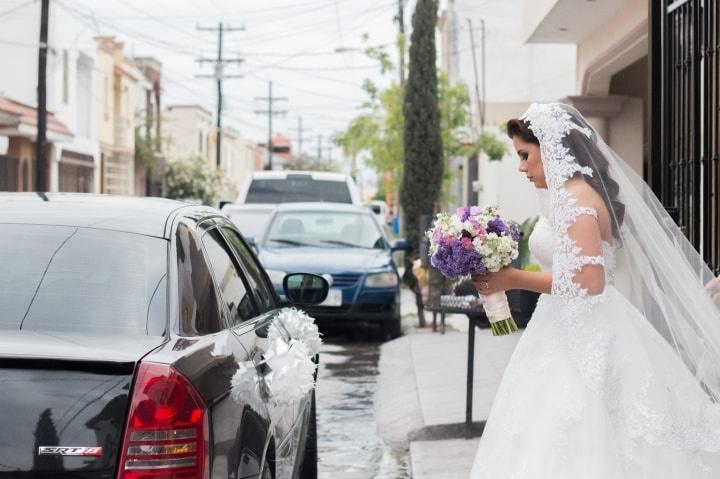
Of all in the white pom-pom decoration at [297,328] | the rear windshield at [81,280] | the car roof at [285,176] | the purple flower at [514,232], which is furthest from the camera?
the car roof at [285,176]

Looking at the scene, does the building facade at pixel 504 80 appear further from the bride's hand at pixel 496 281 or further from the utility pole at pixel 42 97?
the bride's hand at pixel 496 281

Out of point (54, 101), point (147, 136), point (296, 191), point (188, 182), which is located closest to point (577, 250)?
point (296, 191)

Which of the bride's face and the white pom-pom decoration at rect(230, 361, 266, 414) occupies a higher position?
the bride's face

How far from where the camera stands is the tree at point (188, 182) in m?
56.3

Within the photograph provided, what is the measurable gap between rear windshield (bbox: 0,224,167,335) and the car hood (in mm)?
8949

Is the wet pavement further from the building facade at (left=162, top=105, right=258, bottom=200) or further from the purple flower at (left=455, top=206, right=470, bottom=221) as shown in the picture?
the building facade at (left=162, top=105, right=258, bottom=200)

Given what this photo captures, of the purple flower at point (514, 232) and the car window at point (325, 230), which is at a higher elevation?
the car window at point (325, 230)

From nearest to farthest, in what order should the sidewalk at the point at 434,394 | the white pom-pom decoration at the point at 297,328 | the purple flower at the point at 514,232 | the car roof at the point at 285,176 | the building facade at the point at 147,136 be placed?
the purple flower at the point at 514,232, the white pom-pom decoration at the point at 297,328, the sidewalk at the point at 434,394, the car roof at the point at 285,176, the building facade at the point at 147,136

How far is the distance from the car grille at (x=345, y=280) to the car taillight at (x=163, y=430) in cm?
985

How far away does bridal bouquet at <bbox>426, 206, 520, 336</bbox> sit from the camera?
4.24 meters

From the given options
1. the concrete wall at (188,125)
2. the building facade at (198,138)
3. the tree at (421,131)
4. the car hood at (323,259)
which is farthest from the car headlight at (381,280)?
the concrete wall at (188,125)

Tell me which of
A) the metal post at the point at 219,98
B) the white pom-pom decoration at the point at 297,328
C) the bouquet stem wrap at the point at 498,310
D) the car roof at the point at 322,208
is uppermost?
the metal post at the point at 219,98

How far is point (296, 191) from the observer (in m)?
18.2

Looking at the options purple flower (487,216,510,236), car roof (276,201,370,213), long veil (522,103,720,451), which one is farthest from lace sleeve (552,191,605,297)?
car roof (276,201,370,213)
